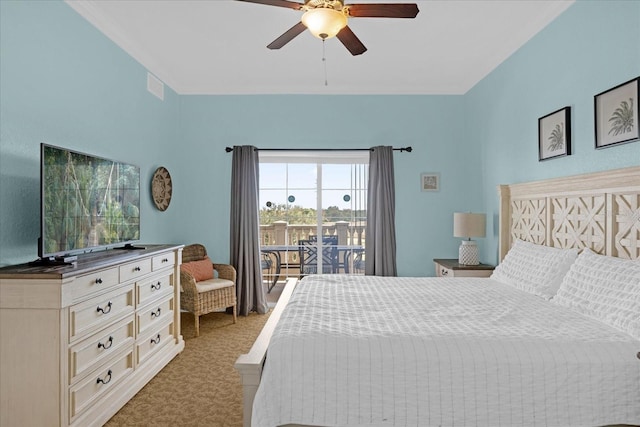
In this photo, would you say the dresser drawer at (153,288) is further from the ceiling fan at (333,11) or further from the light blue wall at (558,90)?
the light blue wall at (558,90)

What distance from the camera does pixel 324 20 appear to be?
2211 millimetres

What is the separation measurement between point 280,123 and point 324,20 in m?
2.88

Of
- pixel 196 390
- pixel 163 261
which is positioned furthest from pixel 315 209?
pixel 196 390

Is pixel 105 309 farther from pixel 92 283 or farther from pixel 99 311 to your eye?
pixel 92 283

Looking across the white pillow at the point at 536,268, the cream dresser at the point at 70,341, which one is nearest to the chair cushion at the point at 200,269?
the cream dresser at the point at 70,341

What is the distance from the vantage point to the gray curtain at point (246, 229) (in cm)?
488

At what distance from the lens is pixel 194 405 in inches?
105

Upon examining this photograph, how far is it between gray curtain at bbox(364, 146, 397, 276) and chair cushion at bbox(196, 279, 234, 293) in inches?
67.2

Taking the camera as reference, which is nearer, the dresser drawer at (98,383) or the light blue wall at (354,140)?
the dresser drawer at (98,383)

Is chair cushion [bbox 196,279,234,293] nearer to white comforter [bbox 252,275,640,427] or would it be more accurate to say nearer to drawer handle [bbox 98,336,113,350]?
drawer handle [bbox 98,336,113,350]

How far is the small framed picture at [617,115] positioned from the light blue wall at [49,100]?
12.1 feet

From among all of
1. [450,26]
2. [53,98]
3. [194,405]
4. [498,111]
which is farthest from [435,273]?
[53,98]

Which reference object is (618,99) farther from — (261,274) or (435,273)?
(261,274)

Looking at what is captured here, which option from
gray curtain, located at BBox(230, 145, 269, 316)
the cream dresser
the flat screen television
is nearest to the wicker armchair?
gray curtain, located at BBox(230, 145, 269, 316)
